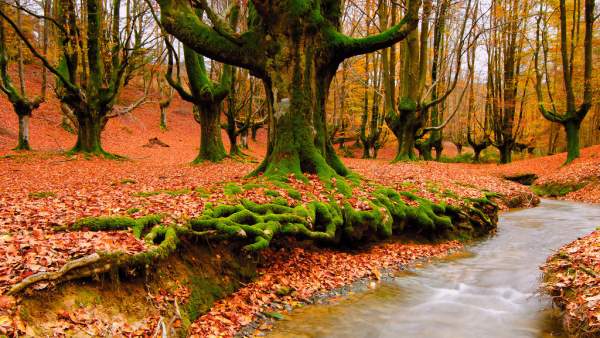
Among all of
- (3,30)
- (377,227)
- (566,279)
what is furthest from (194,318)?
(3,30)

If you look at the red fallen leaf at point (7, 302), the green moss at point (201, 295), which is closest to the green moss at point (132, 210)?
the green moss at point (201, 295)

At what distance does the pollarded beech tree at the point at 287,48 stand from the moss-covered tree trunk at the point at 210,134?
812 cm

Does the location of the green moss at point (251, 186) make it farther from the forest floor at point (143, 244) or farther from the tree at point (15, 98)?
the tree at point (15, 98)

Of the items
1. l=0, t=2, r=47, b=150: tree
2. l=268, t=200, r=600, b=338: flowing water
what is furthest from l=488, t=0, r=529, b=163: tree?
l=0, t=2, r=47, b=150: tree

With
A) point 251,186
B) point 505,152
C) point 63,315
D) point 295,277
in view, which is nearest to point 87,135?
point 251,186

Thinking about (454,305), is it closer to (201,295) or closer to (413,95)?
(201,295)

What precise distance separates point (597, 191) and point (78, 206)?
1726cm

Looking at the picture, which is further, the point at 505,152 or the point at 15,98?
the point at 505,152

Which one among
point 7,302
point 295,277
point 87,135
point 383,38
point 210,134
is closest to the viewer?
point 7,302

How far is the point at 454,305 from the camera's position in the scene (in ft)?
18.8

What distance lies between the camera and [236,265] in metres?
5.52

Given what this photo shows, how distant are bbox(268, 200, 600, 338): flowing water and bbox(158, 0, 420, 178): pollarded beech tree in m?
3.52

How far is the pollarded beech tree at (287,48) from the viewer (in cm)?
866

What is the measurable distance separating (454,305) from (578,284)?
1.67 metres
